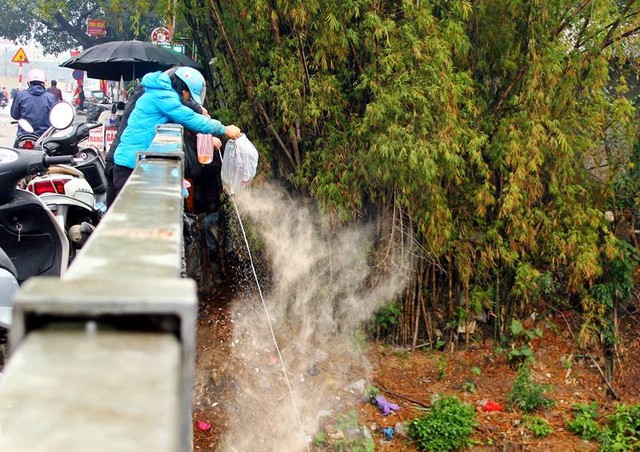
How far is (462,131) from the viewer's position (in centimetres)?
631

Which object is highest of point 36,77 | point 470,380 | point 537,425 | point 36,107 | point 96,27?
point 96,27

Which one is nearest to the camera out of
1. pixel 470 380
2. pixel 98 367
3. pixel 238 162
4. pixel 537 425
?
pixel 98 367

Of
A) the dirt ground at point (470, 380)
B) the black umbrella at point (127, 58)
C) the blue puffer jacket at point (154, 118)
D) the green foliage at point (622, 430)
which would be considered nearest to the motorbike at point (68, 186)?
the blue puffer jacket at point (154, 118)

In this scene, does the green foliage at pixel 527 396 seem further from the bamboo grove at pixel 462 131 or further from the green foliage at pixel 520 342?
the bamboo grove at pixel 462 131

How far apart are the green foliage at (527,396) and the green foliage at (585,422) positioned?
23 centimetres

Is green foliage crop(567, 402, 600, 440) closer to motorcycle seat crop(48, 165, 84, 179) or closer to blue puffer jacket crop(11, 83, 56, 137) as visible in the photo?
motorcycle seat crop(48, 165, 84, 179)

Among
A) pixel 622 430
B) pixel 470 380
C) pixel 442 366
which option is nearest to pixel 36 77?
pixel 442 366

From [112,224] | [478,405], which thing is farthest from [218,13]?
[112,224]

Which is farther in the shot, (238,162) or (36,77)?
(36,77)

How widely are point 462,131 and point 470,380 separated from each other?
2401 mm

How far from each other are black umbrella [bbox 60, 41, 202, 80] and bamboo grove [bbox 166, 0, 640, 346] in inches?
127

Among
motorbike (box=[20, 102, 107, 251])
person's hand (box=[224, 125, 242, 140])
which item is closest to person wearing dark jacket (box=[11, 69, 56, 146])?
motorbike (box=[20, 102, 107, 251])

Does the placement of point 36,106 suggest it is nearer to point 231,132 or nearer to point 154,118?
point 154,118

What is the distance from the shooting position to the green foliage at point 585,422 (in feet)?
21.1
